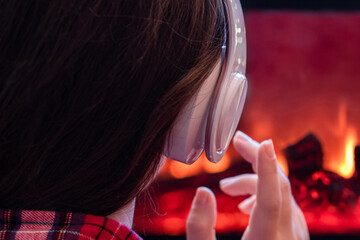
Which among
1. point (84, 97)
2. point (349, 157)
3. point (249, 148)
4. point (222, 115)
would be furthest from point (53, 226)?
point (349, 157)

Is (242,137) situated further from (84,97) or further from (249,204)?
(84,97)

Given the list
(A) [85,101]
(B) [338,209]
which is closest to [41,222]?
(A) [85,101]

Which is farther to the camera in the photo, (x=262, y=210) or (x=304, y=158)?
(x=304, y=158)

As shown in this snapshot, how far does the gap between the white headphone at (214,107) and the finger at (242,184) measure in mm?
215

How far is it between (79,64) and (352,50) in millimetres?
2667

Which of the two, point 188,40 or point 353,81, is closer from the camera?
point 188,40

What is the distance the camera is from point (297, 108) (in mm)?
2711

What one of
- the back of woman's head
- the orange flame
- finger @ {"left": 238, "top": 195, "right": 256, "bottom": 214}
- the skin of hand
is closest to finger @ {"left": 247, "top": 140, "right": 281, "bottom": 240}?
the skin of hand

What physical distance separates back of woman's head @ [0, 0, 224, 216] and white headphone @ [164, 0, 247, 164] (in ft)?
0.13

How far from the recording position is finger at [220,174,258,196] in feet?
2.38

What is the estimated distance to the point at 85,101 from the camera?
1.27 ft

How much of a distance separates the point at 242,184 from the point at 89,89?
43 centimetres

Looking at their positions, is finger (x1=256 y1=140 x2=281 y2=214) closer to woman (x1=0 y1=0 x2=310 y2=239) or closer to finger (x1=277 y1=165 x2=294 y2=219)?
finger (x1=277 y1=165 x2=294 y2=219)

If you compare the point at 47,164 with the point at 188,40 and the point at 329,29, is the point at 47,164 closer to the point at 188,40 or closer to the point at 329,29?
the point at 188,40
